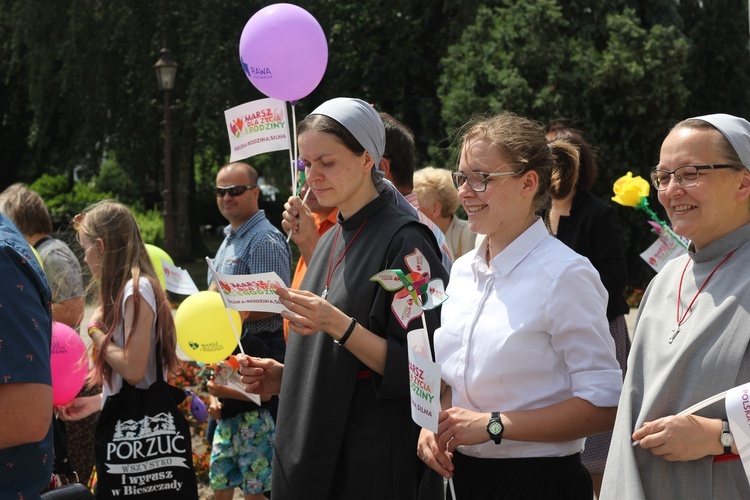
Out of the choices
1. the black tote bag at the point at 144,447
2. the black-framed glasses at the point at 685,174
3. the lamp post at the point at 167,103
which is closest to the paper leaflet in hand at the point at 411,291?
the black-framed glasses at the point at 685,174

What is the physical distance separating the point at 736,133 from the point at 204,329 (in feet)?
9.62

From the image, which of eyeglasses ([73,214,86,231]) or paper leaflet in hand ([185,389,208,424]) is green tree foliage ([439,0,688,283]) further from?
eyeglasses ([73,214,86,231])

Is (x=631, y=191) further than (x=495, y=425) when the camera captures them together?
Yes

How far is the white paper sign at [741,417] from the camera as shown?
1.97 meters

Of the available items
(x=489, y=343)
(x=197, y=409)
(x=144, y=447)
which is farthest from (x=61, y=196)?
(x=489, y=343)

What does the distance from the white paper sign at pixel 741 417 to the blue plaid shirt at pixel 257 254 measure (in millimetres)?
3191

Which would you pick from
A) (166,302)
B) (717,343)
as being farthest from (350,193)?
(166,302)

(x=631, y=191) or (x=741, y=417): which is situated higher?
(x=631, y=191)

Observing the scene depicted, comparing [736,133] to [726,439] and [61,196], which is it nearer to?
[726,439]

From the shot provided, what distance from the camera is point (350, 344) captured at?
268cm

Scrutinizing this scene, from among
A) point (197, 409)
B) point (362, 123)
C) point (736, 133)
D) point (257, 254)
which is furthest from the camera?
point (197, 409)

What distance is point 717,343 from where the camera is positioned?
213cm

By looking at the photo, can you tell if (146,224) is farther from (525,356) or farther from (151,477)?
(525,356)

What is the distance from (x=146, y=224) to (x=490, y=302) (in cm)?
2317
